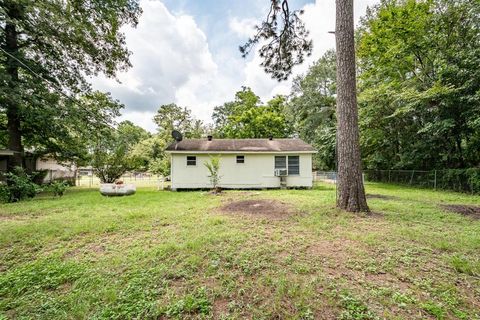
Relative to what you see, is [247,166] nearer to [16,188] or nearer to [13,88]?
[16,188]

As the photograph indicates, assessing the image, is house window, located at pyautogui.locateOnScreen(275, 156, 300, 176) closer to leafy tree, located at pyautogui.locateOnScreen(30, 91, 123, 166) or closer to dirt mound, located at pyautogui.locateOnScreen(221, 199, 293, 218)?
dirt mound, located at pyautogui.locateOnScreen(221, 199, 293, 218)

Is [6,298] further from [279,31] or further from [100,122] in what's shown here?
[100,122]

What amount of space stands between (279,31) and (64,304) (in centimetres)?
817

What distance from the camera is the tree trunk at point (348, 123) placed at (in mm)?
5305

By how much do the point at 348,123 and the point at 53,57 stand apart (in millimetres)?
13205

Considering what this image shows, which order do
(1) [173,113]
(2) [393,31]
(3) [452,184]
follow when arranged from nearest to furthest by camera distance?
(3) [452,184]
(2) [393,31]
(1) [173,113]

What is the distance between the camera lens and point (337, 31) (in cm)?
544

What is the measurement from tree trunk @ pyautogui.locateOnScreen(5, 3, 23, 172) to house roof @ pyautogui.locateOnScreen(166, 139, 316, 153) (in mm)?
6461

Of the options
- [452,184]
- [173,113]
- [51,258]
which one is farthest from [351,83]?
[173,113]

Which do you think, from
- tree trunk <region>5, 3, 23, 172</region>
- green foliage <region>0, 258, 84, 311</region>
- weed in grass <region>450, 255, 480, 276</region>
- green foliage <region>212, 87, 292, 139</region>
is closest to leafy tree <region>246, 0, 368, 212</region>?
weed in grass <region>450, 255, 480, 276</region>

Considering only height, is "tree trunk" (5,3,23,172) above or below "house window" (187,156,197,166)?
above

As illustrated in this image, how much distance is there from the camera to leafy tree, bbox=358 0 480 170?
32.2 feet

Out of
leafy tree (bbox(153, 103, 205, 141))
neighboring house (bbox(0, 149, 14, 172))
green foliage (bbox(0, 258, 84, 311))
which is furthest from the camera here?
leafy tree (bbox(153, 103, 205, 141))

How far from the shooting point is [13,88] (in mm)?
8414
